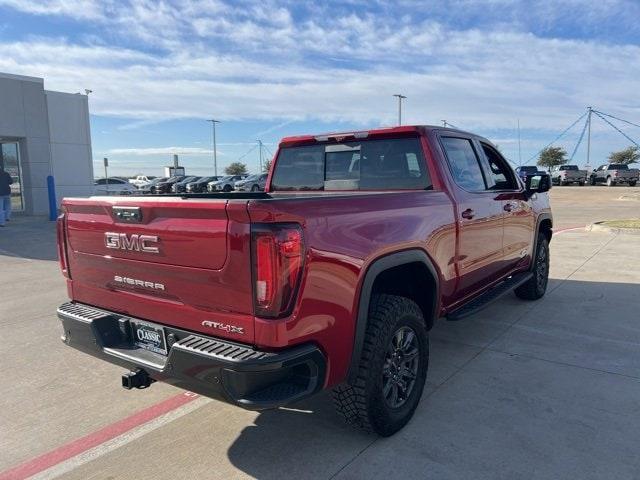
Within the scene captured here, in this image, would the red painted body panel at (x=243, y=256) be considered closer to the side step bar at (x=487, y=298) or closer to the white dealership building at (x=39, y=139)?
the side step bar at (x=487, y=298)

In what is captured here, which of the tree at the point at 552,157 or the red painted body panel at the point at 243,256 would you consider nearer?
the red painted body panel at the point at 243,256

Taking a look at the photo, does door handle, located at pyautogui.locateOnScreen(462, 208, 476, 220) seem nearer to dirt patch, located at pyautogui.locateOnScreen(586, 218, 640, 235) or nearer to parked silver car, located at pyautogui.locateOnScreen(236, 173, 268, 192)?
dirt patch, located at pyautogui.locateOnScreen(586, 218, 640, 235)

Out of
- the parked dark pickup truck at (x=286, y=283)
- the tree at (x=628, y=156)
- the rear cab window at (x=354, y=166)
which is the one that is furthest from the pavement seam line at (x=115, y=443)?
the tree at (x=628, y=156)

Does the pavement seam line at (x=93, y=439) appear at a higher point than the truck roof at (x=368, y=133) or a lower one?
lower

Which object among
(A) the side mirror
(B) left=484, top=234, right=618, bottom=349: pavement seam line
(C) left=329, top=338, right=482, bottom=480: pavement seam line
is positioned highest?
(A) the side mirror

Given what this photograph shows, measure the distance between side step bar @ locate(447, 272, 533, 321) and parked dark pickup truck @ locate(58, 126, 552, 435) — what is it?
1.7 inches

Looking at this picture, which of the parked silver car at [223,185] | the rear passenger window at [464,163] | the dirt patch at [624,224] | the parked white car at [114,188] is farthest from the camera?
the parked silver car at [223,185]

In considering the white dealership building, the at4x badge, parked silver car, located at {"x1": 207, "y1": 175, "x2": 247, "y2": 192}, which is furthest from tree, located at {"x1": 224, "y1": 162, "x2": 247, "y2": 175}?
the at4x badge

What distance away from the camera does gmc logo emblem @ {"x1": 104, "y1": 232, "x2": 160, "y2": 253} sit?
2.74 m

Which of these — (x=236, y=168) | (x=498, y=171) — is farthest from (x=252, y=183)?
(x=236, y=168)

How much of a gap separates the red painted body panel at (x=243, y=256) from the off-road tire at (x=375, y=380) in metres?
0.20

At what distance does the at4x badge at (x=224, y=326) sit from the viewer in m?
2.49

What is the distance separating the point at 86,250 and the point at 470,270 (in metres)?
2.83

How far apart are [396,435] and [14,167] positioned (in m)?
20.1
